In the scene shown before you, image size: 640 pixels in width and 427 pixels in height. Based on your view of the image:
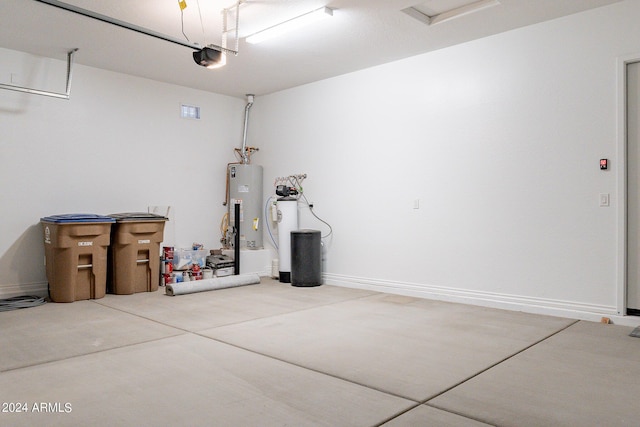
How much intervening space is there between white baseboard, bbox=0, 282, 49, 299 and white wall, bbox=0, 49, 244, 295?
0.01m

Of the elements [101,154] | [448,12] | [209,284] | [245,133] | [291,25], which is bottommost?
[209,284]

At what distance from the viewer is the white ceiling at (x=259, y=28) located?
425cm

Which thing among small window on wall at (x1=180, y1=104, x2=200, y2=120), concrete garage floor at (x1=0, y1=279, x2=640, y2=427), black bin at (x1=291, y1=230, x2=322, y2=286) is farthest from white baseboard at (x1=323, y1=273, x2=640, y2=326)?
small window on wall at (x1=180, y1=104, x2=200, y2=120)

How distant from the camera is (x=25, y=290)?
5500 millimetres

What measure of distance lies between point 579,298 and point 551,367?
1626 millimetres

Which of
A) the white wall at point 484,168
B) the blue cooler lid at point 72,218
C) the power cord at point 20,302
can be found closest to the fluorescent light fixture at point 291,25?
the white wall at point 484,168

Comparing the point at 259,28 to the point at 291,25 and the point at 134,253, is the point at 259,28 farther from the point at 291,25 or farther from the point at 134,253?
the point at 134,253

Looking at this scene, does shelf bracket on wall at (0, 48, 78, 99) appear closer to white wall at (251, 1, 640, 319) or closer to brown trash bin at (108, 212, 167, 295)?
brown trash bin at (108, 212, 167, 295)

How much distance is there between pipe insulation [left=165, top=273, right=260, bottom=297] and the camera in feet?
18.6

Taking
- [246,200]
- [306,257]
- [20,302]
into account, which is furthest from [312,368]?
[246,200]

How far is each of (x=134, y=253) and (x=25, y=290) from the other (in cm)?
132

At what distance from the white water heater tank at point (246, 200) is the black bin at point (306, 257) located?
4.07ft

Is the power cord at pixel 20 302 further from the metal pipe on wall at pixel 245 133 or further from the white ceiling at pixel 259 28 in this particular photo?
the metal pipe on wall at pixel 245 133

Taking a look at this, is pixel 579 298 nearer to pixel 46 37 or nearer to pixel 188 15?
pixel 188 15
